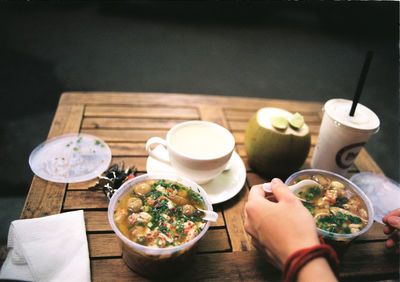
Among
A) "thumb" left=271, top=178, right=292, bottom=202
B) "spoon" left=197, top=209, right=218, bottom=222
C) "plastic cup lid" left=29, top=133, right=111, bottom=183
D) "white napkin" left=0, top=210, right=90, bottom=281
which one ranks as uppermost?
"thumb" left=271, top=178, right=292, bottom=202

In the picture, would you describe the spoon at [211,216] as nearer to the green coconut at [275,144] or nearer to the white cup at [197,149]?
the white cup at [197,149]

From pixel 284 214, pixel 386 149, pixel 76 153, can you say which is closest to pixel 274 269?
pixel 284 214

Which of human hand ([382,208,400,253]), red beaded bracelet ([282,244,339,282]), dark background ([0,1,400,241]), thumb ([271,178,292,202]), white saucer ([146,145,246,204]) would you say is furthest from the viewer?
dark background ([0,1,400,241])

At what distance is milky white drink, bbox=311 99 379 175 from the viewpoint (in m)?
0.97

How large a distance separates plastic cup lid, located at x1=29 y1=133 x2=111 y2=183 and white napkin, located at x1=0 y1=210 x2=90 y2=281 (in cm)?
18

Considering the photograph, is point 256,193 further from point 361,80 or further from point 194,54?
point 194,54

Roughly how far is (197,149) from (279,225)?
1.33ft

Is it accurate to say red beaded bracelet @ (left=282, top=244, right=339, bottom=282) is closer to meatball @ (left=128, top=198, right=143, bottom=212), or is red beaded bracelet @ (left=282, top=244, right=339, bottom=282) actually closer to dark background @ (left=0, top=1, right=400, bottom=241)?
meatball @ (left=128, top=198, right=143, bottom=212)

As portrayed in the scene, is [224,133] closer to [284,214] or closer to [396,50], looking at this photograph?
[284,214]

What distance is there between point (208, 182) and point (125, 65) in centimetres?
261

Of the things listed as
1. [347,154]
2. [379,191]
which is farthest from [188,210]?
[379,191]

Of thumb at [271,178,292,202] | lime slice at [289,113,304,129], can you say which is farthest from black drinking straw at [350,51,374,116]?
thumb at [271,178,292,202]

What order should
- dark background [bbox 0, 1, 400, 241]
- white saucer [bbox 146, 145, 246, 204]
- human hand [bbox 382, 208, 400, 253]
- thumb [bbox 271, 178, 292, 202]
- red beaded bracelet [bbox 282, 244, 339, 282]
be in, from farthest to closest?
dark background [bbox 0, 1, 400, 241] < white saucer [bbox 146, 145, 246, 204] < human hand [bbox 382, 208, 400, 253] < thumb [bbox 271, 178, 292, 202] < red beaded bracelet [bbox 282, 244, 339, 282]

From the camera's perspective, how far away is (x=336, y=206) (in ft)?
2.81
